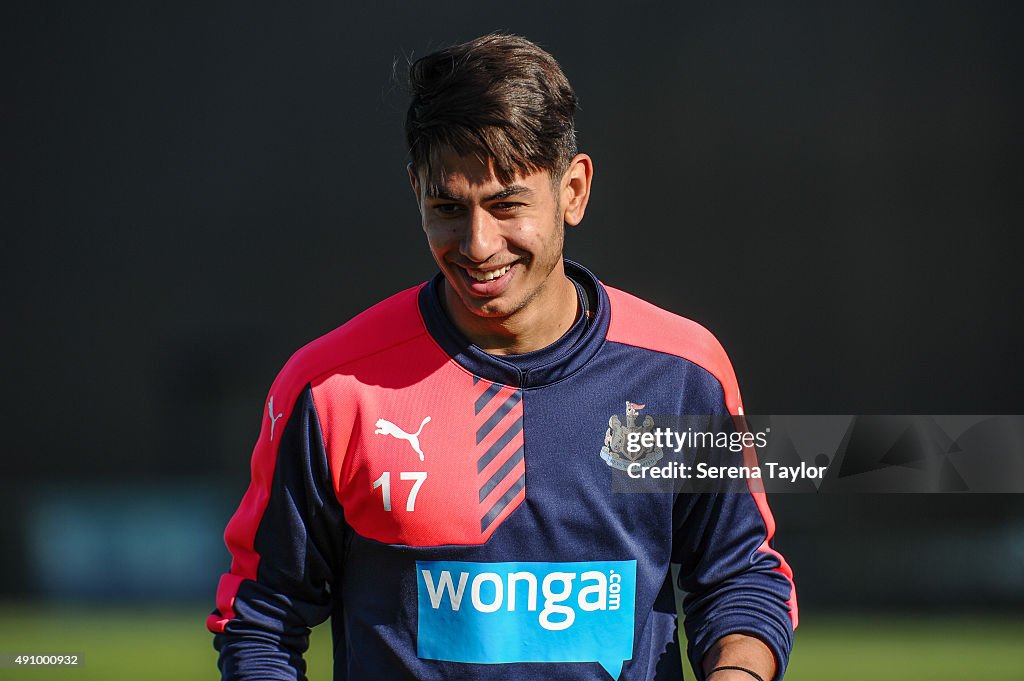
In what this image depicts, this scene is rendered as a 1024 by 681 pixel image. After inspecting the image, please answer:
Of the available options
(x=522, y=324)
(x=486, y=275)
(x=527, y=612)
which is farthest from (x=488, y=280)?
(x=527, y=612)

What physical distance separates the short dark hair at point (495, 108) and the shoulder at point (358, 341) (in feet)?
0.77

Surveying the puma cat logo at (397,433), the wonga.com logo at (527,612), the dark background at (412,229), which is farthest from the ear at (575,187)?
the dark background at (412,229)

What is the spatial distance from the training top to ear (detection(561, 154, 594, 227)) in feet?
0.59

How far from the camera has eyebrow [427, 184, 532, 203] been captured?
166 centimetres

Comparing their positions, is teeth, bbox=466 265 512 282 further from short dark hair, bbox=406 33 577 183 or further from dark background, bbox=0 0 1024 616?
dark background, bbox=0 0 1024 616

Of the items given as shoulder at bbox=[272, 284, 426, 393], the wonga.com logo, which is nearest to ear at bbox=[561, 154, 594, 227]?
shoulder at bbox=[272, 284, 426, 393]

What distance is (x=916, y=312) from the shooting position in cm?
459

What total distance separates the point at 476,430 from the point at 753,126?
315 cm

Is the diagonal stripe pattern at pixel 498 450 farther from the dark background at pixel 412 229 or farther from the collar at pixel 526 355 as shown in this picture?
the dark background at pixel 412 229

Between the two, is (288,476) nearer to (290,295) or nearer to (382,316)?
(382,316)

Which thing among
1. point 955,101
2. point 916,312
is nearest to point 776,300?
point 916,312

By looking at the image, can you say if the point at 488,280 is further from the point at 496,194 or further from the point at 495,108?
the point at 495,108

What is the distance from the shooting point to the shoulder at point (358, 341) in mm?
1757

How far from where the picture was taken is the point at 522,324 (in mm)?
1776
